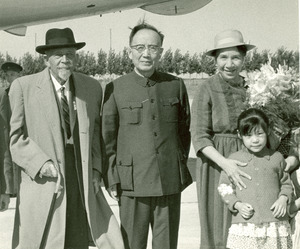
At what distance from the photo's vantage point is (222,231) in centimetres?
372

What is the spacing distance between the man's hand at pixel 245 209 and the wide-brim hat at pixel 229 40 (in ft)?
3.28

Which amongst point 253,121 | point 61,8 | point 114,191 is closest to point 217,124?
point 253,121

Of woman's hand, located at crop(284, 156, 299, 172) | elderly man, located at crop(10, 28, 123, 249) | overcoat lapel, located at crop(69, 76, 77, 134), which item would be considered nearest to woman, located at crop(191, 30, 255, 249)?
woman's hand, located at crop(284, 156, 299, 172)

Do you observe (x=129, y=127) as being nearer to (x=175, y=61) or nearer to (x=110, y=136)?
(x=110, y=136)

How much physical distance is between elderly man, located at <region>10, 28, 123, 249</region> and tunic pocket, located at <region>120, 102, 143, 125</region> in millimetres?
191

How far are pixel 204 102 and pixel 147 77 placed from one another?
41cm

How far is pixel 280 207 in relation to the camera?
339cm

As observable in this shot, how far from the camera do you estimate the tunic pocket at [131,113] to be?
3760mm

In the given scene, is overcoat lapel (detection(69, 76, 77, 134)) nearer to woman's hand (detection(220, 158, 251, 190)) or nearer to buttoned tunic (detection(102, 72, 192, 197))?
buttoned tunic (detection(102, 72, 192, 197))

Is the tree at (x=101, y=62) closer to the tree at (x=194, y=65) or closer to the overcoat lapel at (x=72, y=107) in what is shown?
the tree at (x=194, y=65)

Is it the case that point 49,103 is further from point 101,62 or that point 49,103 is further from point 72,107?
point 101,62

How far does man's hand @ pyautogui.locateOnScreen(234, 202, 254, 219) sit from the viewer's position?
11.1 ft

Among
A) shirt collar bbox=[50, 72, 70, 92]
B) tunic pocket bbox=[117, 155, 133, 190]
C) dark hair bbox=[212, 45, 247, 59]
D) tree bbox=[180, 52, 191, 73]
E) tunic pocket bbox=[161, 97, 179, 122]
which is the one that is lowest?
tunic pocket bbox=[117, 155, 133, 190]

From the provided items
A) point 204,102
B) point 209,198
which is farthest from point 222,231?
point 204,102
